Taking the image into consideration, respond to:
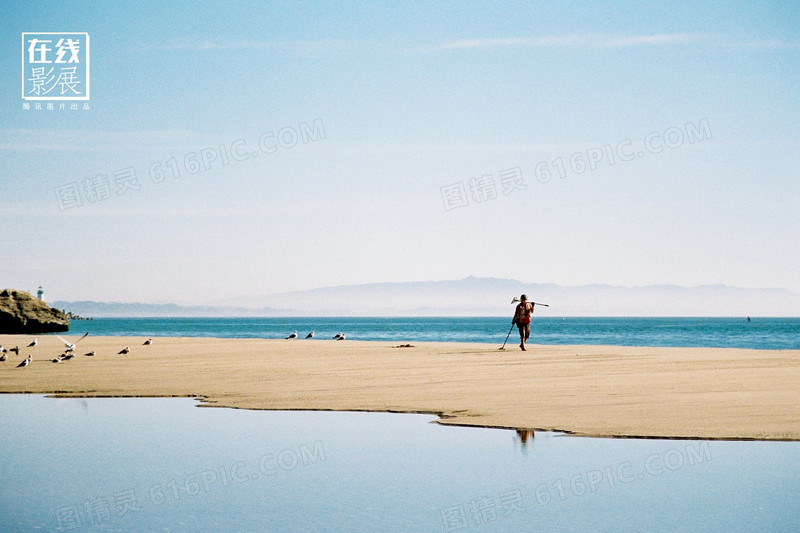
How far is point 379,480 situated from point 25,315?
280ft

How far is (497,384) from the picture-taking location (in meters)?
17.4

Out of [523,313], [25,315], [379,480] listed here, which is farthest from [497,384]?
[25,315]

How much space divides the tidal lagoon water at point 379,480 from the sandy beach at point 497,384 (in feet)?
4.66

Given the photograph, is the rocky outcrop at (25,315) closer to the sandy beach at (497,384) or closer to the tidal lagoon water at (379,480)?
the sandy beach at (497,384)

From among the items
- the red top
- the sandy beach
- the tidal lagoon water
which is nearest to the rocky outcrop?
the sandy beach

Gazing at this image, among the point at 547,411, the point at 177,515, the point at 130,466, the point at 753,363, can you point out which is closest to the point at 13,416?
the point at 130,466

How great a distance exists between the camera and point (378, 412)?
46.2 feet

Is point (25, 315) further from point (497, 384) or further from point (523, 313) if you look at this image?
point (497, 384)

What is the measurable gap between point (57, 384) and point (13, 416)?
541 centimetres

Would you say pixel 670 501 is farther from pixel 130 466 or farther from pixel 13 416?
pixel 13 416

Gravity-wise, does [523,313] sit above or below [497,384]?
above

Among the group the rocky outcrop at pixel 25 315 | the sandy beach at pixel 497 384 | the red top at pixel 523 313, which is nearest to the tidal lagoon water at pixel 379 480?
the sandy beach at pixel 497 384

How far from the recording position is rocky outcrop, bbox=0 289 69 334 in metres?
81.6

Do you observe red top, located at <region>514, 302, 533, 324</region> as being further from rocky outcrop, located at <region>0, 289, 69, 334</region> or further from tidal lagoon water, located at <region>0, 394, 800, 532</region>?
rocky outcrop, located at <region>0, 289, 69, 334</region>
